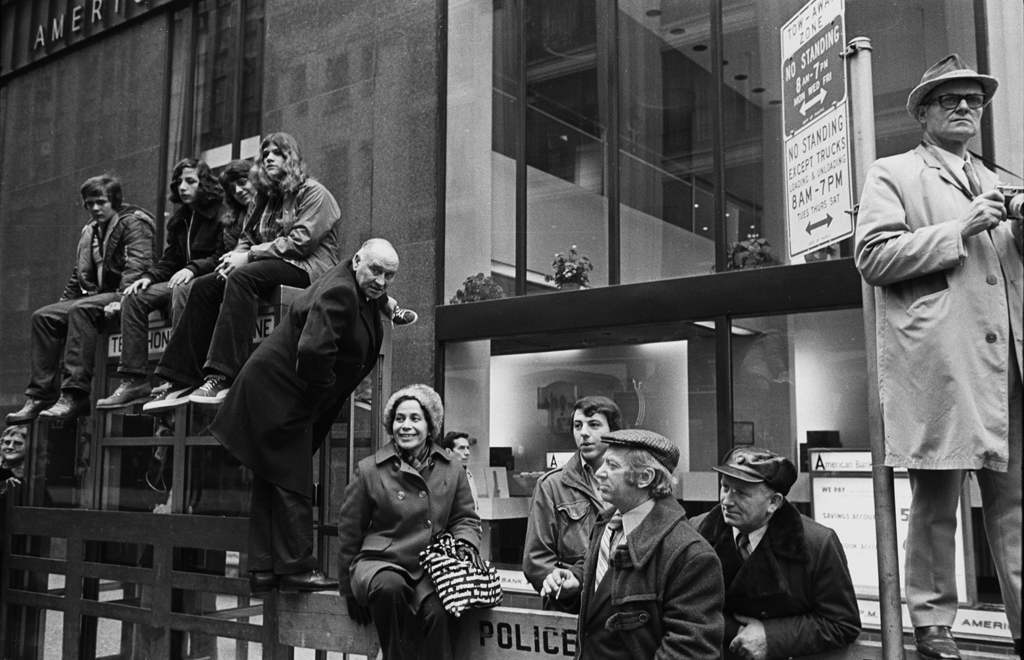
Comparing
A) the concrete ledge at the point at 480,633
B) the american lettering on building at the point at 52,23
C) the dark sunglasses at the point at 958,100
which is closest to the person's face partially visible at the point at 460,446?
the concrete ledge at the point at 480,633

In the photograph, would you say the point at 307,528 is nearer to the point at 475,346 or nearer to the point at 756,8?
the point at 475,346

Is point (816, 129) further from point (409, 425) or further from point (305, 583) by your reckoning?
point (305, 583)

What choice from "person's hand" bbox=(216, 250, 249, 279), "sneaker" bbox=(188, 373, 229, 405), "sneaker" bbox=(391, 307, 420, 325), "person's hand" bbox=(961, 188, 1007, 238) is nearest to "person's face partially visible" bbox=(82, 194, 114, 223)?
"person's hand" bbox=(216, 250, 249, 279)

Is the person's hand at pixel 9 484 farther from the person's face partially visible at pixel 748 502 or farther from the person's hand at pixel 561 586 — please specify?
the person's face partially visible at pixel 748 502

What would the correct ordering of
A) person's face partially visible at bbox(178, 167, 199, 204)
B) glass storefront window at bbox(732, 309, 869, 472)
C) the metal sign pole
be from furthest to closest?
glass storefront window at bbox(732, 309, 869, 472) < person's face partially visible at bbox(178, 167, 199, 204) < the metal sign pole

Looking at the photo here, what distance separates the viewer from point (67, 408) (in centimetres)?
793

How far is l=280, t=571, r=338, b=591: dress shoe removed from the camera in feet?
18.8

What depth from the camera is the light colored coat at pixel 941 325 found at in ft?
10.7

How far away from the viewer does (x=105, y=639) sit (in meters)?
7.79

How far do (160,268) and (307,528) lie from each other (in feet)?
10.3

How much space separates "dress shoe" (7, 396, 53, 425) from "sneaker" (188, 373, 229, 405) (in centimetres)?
260

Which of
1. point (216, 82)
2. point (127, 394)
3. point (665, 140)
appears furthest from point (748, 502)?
point (216, 82)

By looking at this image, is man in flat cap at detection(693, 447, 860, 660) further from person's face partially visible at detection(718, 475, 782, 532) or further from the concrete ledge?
the concrete ledge

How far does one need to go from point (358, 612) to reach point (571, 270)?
4835 mm
